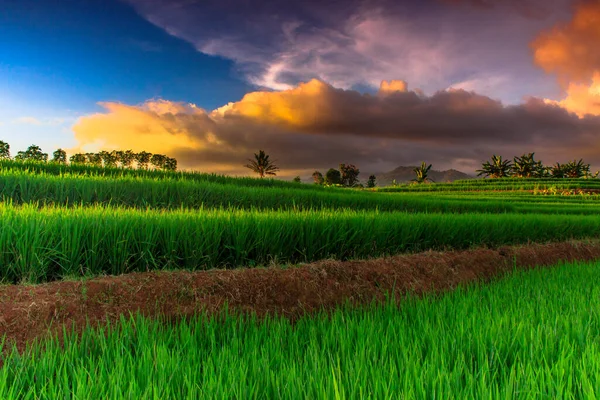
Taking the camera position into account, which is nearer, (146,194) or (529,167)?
(146,194)

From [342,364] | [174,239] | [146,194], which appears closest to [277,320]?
[342,364]

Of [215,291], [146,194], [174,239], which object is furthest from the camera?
[146,194]

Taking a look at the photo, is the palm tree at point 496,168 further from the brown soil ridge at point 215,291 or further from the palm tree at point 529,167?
the brown soil ridge at point 215,291

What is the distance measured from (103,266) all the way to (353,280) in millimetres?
2727

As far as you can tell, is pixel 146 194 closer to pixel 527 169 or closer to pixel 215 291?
pixel 215 291

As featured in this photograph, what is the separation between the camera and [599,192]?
3041 centimetres

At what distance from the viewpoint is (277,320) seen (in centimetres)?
294

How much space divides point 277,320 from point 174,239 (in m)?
1.61

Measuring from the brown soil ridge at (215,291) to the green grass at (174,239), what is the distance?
40 centimetres

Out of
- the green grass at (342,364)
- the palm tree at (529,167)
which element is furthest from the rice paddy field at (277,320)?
the palm tree at (529,167)

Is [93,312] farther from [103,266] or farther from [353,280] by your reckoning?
[353,280]

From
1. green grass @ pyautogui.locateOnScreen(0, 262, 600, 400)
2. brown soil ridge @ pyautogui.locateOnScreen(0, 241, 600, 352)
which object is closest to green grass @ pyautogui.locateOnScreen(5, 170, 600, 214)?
brown soil ridge @ pyautogui.locateOnScreen(0, 241, 600, 352)

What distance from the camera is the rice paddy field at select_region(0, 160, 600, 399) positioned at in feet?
5.04

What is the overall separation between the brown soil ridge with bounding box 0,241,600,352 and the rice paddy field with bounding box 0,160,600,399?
12 centimetres
